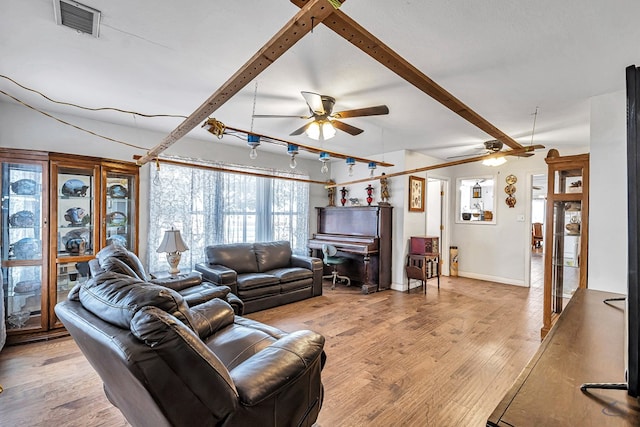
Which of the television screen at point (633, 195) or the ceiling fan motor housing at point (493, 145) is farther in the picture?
the ceiling fan motor housing at point (493, 145)

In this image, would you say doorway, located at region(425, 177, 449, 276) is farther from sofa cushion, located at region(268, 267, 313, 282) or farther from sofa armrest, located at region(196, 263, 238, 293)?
sofa armrest, located at region(196, 263, 238, 293)

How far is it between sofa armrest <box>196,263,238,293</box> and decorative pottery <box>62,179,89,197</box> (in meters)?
1.66

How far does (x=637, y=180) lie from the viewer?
76 centimetres

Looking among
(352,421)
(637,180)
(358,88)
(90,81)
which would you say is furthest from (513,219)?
(90,81)

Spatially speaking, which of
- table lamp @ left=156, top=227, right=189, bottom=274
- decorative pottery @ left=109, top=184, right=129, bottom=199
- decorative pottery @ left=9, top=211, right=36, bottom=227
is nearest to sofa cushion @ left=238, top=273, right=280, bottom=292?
table lamp @ left=156, top=227, right=189, bottom=274

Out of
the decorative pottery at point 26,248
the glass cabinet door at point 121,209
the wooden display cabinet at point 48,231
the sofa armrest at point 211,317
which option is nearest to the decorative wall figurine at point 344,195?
the glass cabinet door at point 121,209

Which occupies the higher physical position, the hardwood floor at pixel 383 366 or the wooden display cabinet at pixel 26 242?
the wooden display cabinet at pixel 26 242

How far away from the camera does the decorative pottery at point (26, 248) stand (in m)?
3.04

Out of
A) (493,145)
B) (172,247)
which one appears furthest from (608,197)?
(172,247)

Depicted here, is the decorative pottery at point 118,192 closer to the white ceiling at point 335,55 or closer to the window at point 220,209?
the window at point 220,209

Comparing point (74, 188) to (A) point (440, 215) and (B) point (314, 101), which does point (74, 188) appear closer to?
(B) point (314, 101)

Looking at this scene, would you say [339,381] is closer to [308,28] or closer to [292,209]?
[308,28]

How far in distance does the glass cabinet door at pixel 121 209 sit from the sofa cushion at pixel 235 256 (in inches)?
39.3

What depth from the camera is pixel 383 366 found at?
258 centimetres
